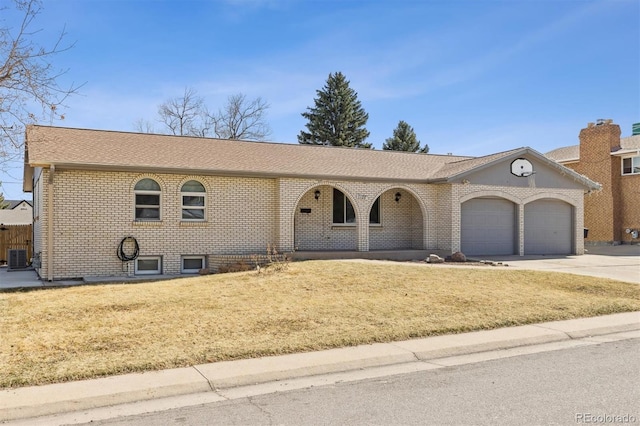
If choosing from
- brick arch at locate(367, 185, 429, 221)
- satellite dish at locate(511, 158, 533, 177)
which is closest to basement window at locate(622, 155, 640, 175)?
satellite dish at locate(511, 158, 533, 177)

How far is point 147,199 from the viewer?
16469 mm

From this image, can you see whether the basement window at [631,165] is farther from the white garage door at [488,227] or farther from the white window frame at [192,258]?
the white window frame at [192,258]

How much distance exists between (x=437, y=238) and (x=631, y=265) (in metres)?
6.74

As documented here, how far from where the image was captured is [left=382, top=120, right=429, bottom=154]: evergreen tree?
2181 inches

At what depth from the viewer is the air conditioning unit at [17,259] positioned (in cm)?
1931

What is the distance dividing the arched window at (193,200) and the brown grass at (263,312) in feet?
11.1

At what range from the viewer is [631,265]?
19219 millimetres

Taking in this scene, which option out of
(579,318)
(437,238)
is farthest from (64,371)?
(437,238)

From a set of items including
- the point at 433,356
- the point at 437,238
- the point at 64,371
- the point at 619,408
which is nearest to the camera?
the point at 619,408

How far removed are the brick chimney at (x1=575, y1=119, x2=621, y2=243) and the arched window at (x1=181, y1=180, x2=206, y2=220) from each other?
23.5m

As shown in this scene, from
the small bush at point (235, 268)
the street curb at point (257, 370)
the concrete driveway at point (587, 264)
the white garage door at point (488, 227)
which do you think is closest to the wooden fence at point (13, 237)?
the small bush at point (235, 268)

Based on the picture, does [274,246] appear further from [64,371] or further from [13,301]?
[64,371]

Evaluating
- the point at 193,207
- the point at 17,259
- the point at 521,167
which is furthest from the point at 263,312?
the point at 521,167

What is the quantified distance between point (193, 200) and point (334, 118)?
3679 cm
